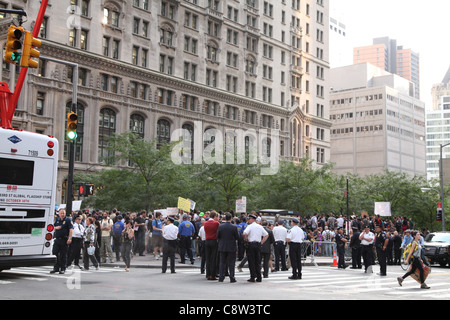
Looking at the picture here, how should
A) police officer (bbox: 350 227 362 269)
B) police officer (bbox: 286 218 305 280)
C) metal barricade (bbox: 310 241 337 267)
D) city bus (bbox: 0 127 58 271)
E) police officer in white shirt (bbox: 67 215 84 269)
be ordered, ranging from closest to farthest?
city bus (bbox: 0 127 58 271) → police officer (bbox: 286 218 305 280) → police officer in white shirt (bbox: 67 215 84 269) → police officer (bbox: 350 227 362 269) → metal barricade (bbox: 310 241 337 267)

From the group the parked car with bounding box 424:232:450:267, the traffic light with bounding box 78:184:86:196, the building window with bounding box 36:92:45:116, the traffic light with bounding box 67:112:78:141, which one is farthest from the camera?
the building window with bounding box 36:92:45:116

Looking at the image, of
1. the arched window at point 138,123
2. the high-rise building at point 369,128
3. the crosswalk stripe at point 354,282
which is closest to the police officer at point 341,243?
the crosswalk stripe at point 354,282

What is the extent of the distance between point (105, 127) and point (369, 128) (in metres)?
91.6

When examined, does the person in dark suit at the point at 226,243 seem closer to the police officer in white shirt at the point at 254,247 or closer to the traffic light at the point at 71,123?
the police officer in white shirt at the point at 254,247

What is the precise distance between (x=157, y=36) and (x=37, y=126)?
64.1ft

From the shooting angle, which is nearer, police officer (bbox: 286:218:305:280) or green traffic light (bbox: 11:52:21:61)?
green traffic light (bbox: 11:52:21:61)

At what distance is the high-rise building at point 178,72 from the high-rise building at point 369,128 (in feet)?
140

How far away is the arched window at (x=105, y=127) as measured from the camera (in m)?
61.3

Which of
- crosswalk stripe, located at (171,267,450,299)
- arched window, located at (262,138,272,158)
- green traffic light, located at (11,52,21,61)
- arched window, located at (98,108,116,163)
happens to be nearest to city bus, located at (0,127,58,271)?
green traffic light, located at (11,52,21,61)

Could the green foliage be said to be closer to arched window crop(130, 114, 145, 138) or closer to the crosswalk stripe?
arched window crop(130, 114, 145, 138)

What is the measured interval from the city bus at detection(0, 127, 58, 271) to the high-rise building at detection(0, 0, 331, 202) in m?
37.9

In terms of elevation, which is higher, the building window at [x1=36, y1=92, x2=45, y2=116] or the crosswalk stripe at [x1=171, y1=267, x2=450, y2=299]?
the building window at [x1=36, y1=92, x2=45, y2=116]

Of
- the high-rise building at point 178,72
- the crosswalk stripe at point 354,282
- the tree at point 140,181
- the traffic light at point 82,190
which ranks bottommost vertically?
the crosswalk stripe at point 354,282

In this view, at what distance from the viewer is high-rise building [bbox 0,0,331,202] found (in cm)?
5661
